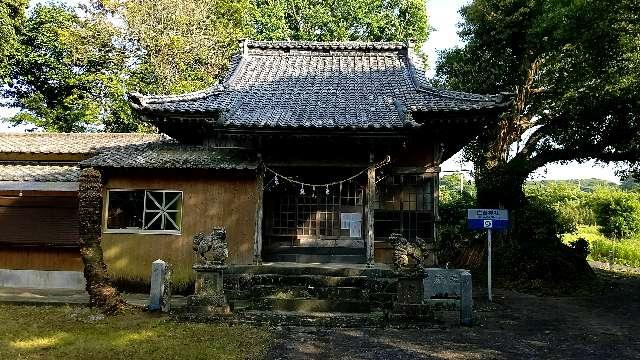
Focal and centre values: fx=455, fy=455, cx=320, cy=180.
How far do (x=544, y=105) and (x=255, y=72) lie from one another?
37.0 feet

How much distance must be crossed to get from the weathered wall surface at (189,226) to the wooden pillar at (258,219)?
0.67m

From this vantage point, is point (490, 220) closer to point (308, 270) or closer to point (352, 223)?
point (352, 223)

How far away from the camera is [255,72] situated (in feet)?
52.0

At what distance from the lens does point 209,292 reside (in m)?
9.45

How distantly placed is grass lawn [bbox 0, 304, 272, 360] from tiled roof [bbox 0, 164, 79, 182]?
4851 millimetres

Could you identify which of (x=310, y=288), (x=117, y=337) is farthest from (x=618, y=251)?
(x=117, y=337)

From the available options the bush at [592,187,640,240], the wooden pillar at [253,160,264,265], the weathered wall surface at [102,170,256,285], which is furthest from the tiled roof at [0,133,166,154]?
the bush at [592,187,640,240]

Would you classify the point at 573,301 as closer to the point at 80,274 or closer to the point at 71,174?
the point at 80,274

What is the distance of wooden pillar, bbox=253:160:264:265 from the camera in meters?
10.9

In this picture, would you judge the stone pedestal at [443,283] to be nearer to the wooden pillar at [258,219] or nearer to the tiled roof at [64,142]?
the wooden pillar at [258,219]

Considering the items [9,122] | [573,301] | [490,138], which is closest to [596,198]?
[490,138]

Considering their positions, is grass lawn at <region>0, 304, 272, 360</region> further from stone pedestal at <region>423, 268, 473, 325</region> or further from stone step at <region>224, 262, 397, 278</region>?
stone pedestal at <region>423, 268, 473, 325</region>

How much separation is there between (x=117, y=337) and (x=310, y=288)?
13.1ft

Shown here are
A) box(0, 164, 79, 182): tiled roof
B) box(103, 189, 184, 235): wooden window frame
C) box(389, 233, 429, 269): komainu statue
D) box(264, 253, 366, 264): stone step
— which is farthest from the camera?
box(0, 164, 79, 182): tiled roof
